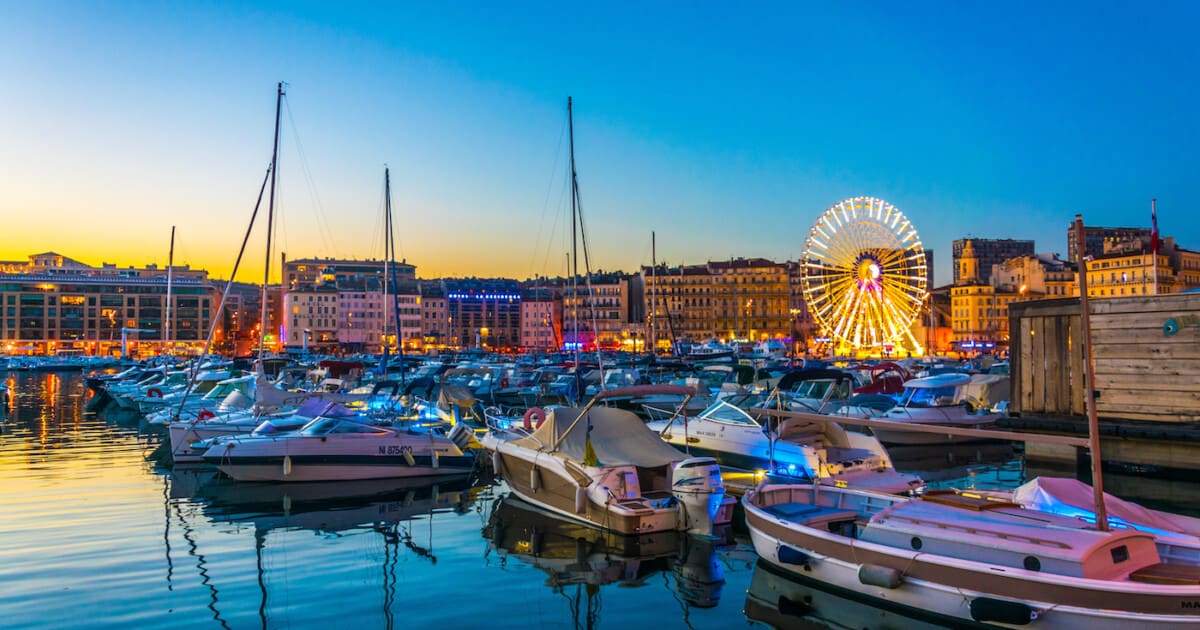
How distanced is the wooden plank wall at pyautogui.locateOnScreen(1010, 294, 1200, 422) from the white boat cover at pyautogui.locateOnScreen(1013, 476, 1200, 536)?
11.1 meters

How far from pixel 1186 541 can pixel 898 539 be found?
3.58 meters

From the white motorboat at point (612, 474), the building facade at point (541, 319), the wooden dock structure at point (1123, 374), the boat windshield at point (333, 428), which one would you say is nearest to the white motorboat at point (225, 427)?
the boat windshield at point (333, 428)

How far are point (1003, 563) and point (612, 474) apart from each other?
7.65 m

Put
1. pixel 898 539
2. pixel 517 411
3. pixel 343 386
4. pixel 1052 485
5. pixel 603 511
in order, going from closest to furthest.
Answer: pixel 898 539 → pixel 1052 485 → pixel 603 511 → pixel 517 411 → pixel 343 386

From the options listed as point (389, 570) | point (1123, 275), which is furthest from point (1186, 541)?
point (1123, 275)

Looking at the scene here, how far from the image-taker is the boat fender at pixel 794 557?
511 inches

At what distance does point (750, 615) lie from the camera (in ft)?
40.3

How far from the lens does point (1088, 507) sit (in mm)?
13688

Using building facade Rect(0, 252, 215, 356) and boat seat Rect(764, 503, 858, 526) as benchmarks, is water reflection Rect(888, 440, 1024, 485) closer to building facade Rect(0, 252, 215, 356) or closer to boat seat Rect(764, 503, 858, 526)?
boat seat Rect(764, 503, 858, 526)

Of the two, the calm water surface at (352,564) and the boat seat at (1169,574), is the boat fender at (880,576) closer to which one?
the calm water surface at (352,564)

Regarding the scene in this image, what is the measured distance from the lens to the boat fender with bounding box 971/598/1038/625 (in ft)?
33.2

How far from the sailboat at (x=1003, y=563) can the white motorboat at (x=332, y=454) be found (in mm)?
12257

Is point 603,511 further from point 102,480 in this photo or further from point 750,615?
point 102,480

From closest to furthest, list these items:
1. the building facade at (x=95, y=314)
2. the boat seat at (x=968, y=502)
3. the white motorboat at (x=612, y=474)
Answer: the boat seat at (x=968, y=502), the white motorboat at (x=612, y=474), the building facade at (x=95, y=314)
